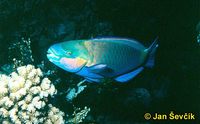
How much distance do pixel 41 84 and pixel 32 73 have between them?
0.15 m

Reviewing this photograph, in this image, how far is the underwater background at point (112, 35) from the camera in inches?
131

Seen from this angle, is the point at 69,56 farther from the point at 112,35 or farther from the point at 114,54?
the point at 112,35

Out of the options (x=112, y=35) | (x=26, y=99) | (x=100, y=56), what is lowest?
(x=26, y=99)

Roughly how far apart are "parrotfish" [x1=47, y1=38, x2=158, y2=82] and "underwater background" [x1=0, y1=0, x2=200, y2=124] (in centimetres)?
101

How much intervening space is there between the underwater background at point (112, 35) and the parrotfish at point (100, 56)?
1.01 metres

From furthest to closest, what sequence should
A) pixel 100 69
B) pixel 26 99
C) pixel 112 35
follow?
pixel 112 35, pixel 26 99, pixel 100 69

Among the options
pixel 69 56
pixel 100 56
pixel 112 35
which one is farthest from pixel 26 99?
A: pixel 112 35

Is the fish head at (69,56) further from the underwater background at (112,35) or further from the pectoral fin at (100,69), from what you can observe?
the underwater background at (112,35)

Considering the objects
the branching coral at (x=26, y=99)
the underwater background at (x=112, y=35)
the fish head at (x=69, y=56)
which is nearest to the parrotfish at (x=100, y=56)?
the fish head at (x=69, y=56)

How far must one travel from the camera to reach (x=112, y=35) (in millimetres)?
3307

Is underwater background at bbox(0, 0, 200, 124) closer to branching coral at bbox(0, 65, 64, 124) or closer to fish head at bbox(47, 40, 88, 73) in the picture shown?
branching coral at bbox(0, 65, 64, 124)

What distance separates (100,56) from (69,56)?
0.24 m

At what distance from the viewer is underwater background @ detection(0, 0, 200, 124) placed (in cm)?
332

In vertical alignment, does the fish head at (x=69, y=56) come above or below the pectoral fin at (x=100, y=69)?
above
